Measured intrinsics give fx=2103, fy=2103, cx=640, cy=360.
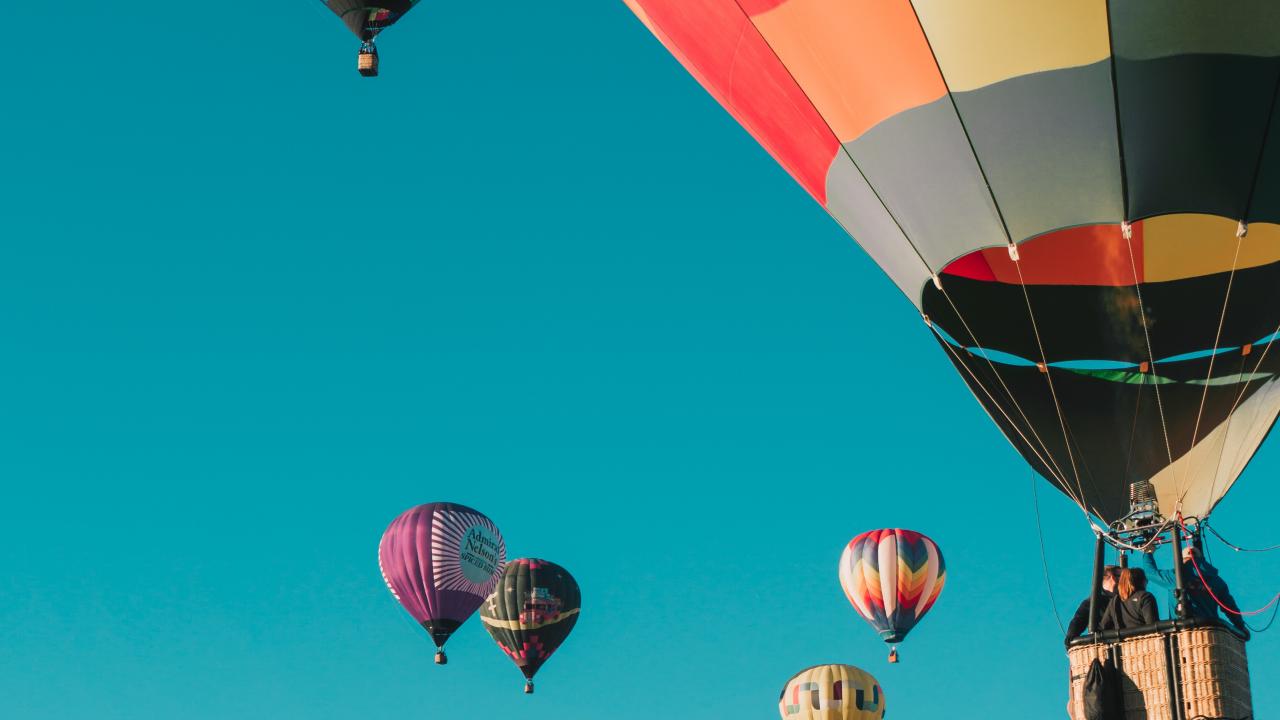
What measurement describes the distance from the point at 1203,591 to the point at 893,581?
13538 mm

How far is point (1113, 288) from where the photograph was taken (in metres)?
13.5

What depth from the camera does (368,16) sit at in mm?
20125

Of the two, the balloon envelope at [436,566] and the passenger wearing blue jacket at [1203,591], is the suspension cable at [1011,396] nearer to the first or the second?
the passenger wearing blue jacket at [1203,591]

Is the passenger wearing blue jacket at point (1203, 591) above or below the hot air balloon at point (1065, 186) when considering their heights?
below

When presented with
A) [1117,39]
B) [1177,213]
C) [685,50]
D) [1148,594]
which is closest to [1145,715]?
[1148,594]

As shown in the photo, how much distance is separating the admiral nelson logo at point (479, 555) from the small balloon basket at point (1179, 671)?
47.2 ft

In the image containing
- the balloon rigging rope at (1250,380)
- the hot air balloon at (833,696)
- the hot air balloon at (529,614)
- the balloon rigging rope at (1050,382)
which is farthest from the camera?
the hot air balloon at (529,614)

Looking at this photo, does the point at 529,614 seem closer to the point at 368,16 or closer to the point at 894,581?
the point at 894,581

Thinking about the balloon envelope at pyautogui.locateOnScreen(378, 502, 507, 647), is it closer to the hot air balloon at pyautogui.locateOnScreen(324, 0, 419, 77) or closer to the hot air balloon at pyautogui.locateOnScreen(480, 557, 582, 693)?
the hot air balloon at pyautogui.locateOnScreen(480, 557, 582, 693)

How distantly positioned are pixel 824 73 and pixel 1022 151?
134cm

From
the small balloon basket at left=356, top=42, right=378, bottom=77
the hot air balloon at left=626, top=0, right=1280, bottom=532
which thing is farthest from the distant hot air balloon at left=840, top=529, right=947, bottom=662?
the hot air balloon at left=626, top=0, right=1280, bottom=532

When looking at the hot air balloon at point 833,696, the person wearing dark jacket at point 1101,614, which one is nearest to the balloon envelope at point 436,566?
the hot air balloon at point 833,696

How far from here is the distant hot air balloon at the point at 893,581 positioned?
82.2 feet

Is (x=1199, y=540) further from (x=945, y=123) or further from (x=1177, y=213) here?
(x=945, y=123)
